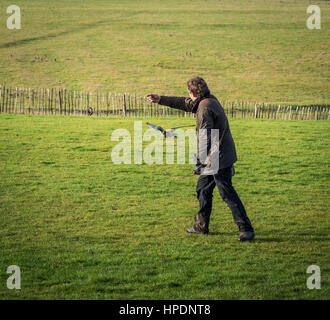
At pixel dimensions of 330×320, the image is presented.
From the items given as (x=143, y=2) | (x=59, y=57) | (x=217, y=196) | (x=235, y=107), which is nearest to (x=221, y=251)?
(x=217, y=196)

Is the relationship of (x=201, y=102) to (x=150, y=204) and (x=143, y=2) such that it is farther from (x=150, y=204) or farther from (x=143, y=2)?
(x=143, y=2)

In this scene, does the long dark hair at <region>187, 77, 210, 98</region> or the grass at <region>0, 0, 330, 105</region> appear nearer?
the long dark hair at <region>187, 77, 210, 98</region>

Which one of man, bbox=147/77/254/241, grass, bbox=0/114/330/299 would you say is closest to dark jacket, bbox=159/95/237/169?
man, bbox=147/77/254/241

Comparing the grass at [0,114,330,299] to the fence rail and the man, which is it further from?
the fence rail

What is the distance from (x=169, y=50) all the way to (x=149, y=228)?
1757 inches

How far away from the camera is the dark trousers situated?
7816 mm

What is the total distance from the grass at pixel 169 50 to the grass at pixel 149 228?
24559 mm

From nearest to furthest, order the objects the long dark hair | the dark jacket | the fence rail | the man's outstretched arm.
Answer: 1. the dark jacket
2. the long dark hair
3. the man's outstretched arm
4. the fence rail

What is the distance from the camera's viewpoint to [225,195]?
25.7 feet

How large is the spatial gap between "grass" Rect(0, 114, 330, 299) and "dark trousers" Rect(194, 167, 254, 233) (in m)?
0.34

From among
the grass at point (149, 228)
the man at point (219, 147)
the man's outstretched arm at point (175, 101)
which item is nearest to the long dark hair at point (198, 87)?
the man at point (219, 147)

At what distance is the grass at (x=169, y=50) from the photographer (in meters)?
41.2

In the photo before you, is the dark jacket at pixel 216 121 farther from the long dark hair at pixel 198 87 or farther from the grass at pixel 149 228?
the grass at pixel 149 228

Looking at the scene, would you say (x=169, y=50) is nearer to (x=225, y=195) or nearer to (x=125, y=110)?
(x=125, y=110)
